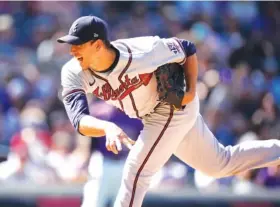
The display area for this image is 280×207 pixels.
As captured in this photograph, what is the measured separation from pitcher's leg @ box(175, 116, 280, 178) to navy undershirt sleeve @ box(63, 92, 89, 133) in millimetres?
806

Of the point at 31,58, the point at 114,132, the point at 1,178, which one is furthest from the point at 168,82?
the point at 31,58

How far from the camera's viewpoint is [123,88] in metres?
4.59

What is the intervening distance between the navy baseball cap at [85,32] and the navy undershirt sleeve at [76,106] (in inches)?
12.7

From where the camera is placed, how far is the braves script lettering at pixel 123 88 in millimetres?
4574

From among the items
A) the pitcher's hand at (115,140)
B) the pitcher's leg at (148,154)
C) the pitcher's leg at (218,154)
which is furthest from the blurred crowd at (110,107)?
the pitcher's hand at (115,140)

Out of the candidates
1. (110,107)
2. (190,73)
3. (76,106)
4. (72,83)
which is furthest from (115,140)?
(110,107)

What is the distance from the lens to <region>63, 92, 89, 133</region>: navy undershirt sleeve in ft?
14.3

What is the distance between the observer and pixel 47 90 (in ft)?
27.2

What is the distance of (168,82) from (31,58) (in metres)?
4.39

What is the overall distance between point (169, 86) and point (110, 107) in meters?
2.84

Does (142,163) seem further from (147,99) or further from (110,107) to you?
(110,107)

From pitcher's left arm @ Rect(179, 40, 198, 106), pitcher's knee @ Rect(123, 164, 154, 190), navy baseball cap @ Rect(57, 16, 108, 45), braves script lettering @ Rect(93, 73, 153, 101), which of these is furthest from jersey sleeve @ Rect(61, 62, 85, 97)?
pitcher's left arm @ Rect(179, 40, 198, 106)

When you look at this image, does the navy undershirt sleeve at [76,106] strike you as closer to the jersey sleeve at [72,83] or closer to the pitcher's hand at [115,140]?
the jersey sleeve at [72,83]

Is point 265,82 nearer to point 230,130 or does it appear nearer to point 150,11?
point 230,130
